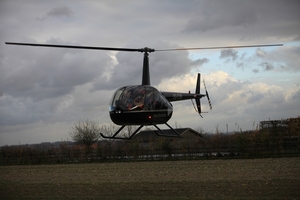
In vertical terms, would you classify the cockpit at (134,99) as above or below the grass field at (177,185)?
above

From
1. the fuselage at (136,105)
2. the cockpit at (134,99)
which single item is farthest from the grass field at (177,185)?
the cockpit at (134,99)

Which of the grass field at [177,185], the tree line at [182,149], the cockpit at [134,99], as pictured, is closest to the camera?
the cockpit at [134,99]

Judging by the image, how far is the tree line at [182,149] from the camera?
36219 mm

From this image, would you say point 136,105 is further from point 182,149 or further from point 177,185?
point 182,149

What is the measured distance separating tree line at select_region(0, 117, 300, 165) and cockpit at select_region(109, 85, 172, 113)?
2071 centimetres

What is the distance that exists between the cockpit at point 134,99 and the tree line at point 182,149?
2071 cm

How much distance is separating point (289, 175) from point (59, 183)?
1306 centimetres

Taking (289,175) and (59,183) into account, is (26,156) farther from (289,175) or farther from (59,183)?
(289,175)

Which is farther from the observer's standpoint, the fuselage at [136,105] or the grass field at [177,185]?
the grass field at [177,185]

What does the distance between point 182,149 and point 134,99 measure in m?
22.7

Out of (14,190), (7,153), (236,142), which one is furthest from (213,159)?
(7,153)

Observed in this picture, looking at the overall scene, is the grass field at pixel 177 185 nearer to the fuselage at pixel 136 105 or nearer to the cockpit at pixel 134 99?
the fuselage at pixel 136 105

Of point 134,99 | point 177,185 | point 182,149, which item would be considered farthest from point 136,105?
point 182,149

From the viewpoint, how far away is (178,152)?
38.8 m
